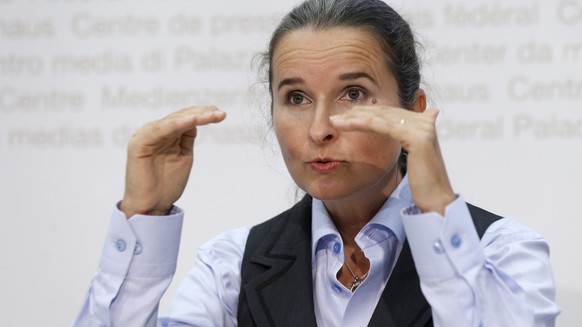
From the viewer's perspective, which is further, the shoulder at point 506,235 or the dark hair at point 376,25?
the dark hair at point 376,25

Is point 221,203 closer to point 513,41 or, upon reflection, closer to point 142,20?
point 142,20

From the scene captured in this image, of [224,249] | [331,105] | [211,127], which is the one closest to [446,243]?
[331,105]

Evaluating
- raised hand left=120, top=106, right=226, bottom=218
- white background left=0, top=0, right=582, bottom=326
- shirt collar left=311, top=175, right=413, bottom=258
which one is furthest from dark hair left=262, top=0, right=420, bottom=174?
white background left=0, top=0, right=582, bottom=326

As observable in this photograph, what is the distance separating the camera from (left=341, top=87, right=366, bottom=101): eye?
1.85 metres

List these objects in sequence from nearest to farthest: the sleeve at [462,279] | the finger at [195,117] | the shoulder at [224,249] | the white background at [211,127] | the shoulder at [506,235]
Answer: the sleeve at [462,279] < the finger at [195,117] < the shoulder at [506,235] < the shoulder at [224,249] < the white background at [211,127]

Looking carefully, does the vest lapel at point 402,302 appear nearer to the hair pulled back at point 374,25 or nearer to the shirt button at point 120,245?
the hair pulled back at point 374,25

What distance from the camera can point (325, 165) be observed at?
70.8 inches

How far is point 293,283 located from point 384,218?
219mm

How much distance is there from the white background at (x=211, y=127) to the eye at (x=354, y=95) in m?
0.80

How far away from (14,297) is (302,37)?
62.9 inches

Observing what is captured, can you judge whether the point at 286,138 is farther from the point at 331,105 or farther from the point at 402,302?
the point at 402,302

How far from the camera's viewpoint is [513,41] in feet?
9.06

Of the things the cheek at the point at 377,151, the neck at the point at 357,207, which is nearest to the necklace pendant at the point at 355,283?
the neck at the point at 357,207

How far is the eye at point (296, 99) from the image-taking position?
1.88 metres
